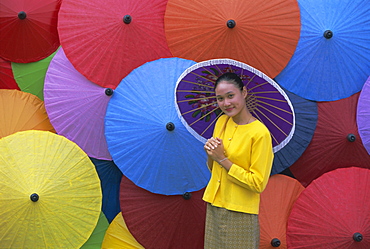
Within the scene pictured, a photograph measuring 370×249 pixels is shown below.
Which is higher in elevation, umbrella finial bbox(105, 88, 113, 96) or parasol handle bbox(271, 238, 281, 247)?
umbrella finial bbox(105, 88, 113, 96)

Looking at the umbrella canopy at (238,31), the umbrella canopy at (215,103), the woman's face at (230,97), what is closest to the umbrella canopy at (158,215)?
the umbrella canopy at (215,103)

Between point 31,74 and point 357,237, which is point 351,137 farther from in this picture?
point 31,74

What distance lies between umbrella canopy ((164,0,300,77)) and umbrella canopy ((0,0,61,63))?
3.06 feet

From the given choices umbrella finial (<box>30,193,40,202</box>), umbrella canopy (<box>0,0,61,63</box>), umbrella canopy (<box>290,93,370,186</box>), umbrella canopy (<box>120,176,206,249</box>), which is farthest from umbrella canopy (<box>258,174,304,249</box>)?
umbrella canopy (<box>0,0,61,63</box>)

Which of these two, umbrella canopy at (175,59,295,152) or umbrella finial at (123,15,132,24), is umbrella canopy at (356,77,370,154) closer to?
umbrella canopy at (175,59,295,152)

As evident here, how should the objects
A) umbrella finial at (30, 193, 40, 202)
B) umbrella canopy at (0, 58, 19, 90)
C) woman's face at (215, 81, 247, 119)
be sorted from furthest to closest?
umbrella canopy at (0, 58, 19, 90) < umbrella finial at (30, 193, 40, 202) < woman's face at (215, 81, 247, 119)

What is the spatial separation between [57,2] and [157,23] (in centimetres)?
84

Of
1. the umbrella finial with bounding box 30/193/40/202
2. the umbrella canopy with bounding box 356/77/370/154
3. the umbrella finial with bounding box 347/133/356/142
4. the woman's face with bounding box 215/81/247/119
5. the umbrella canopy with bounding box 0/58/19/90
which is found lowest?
the umbrella finial with bounding box 30/193/40/202

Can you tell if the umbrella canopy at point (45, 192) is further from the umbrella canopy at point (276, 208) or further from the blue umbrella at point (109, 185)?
the umbrella canopy at point (276, 208)

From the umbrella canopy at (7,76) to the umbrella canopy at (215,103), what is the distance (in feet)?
5.19

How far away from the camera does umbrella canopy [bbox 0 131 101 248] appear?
122 inches

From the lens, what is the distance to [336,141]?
142 inches

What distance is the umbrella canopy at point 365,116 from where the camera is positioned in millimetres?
3490

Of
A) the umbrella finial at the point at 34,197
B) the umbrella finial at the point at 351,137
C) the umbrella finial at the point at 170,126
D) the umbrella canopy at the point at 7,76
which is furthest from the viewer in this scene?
the umbrella canopy at the point at 7,76
